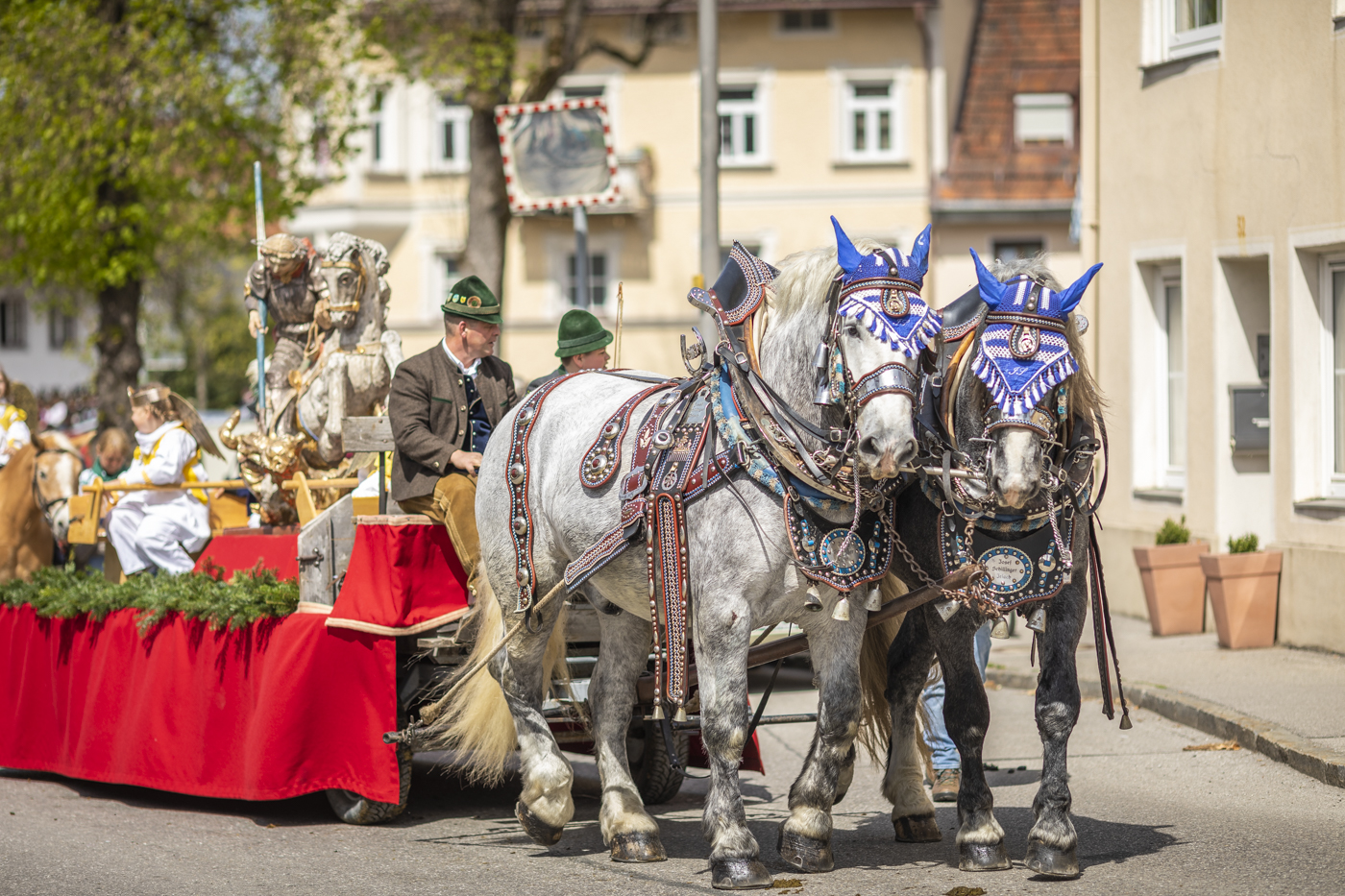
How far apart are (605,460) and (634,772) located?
217 centimetres

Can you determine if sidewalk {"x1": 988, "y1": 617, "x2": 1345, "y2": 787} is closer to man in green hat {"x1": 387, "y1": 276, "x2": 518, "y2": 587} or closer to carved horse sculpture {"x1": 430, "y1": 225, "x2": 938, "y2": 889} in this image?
carved horse sculpture {"x1": 430, "y1": 225, "x2": 938, "y2": 889}

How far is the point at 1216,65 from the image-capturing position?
38.4 ft

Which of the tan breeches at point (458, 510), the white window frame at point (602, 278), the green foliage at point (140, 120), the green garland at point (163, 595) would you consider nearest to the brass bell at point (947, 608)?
the tan breeches at point (458, 510)

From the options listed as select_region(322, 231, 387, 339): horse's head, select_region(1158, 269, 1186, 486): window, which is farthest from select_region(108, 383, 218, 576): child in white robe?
select_region(1158, 269, 1186, 486): window

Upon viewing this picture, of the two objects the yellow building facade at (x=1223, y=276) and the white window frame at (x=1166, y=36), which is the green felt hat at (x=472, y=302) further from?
the white window frame at (x=1166, y=36)

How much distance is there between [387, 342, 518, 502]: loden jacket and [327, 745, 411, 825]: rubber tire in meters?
1.17

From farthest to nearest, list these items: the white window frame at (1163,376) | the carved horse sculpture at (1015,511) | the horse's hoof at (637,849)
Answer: the white window frame at (1163,376), the horse's hoof at (637,849), the carved horse sculpture at (1015,511)

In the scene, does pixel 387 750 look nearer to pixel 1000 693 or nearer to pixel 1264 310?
pixel 1000 693

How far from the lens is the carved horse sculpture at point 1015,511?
5.29 m

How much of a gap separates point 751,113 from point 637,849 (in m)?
29.5

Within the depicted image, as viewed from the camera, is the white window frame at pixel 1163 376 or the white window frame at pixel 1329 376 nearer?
the white window frame at pixel 1329 376

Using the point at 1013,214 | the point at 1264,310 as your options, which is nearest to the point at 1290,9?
the point at 1264,310

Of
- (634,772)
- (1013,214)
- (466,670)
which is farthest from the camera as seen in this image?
(1013,214)

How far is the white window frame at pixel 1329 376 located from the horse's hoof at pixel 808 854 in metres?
6.40
